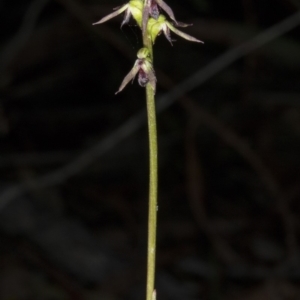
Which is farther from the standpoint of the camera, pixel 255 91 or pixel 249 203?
pixel 255 91

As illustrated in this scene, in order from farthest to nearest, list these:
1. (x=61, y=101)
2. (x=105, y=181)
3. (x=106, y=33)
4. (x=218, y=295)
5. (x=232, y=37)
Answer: (x=61, y=101) → (x=105, y=181) → (x=232, y=37) → (x=106, y=33) → (x=218, y=295)

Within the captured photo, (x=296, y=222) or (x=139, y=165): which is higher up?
(x=139, y=165)

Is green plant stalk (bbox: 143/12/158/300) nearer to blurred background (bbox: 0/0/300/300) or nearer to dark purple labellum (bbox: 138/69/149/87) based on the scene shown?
dark purple labellum (bbox: 138/69/149/87)

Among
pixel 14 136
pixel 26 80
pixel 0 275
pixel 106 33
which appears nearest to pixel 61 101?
pixel 26 80

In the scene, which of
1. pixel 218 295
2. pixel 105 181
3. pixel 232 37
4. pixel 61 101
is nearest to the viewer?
pixel 218 295

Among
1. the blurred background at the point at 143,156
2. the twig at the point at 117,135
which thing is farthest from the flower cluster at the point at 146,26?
the twig at the point at 117,135

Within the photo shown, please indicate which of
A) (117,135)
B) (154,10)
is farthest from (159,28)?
(117,135)

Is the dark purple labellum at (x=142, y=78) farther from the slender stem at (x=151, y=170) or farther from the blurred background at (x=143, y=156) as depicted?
the blurred background at (x=143, y=156)

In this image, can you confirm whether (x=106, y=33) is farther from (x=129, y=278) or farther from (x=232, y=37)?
(x=129, y=278)

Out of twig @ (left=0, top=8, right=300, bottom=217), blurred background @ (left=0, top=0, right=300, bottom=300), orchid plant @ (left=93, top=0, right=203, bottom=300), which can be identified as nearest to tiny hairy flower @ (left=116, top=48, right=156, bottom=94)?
orchid plant @ (left=93, top=0, right=203, bottom=300)
